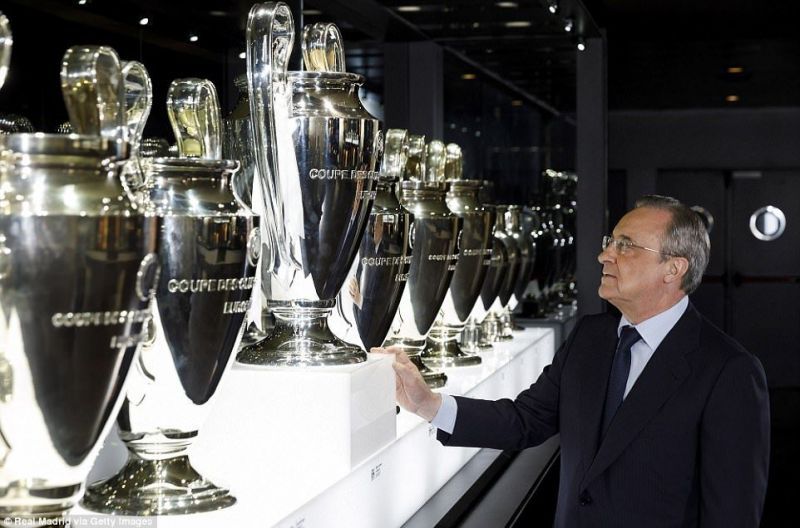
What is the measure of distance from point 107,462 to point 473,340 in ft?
6.31

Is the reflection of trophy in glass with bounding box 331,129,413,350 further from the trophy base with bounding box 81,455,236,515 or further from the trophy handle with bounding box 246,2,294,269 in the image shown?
the trophy base with bounding box 81,455,236,515

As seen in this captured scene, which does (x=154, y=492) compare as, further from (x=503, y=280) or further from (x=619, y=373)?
(x=503, y=280)

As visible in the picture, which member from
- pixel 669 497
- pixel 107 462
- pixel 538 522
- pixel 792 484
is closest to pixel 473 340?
pixel 538 522

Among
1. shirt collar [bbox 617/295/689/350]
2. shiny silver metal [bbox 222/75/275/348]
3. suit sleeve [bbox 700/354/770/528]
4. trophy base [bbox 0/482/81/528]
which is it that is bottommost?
suit sleeve [bbox 700/354/770/528]

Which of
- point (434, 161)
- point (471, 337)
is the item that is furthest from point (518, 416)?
point (471, 337)

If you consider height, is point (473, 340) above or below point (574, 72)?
below

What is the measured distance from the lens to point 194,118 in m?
1.67

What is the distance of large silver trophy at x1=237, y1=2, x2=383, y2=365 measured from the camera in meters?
1.88

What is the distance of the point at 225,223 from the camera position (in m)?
1.51

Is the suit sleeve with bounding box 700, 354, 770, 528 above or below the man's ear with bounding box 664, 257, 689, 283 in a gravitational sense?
below

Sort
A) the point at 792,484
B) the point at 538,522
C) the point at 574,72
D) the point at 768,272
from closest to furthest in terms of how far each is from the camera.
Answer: the point at 538,522 < the point at 574,72 < the point at 792,484 < the point at 768,272

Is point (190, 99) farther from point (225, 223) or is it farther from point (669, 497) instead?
point (669, 497)

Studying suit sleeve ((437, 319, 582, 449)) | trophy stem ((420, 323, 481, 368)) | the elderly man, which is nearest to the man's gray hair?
the elderly man

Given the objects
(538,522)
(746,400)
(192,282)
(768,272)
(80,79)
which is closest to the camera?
(80,79)
